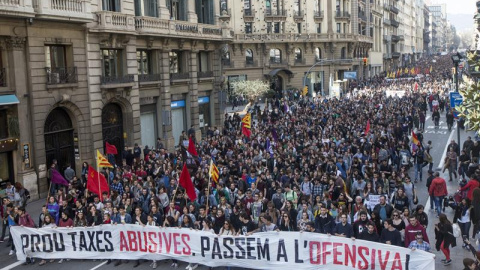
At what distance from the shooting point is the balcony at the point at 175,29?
30.1 meters

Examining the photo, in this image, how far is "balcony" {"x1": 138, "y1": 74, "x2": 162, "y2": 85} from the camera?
3089 centimetres

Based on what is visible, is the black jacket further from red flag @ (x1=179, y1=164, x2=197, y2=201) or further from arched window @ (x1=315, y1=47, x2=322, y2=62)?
arched window @ (x1=315, y1=47, x2=322, y2=62)

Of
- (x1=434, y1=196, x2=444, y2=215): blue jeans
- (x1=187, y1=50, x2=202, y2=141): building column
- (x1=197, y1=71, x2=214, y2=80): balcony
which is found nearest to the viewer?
(x1=434, y1=196, x2=444, y2=215): blue jeans

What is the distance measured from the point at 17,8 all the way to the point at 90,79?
18.3ft

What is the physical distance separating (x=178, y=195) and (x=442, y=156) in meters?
16.5

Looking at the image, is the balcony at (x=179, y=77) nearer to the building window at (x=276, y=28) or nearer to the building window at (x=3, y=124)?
the building window at (x=3, y=124)

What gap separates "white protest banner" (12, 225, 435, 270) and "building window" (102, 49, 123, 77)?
1459cm

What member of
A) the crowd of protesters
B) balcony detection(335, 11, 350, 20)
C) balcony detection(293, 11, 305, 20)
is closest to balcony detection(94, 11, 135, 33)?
the crowd of protesters

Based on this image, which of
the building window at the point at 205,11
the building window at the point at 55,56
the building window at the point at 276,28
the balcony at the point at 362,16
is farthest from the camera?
the balcony at the point at 362,16

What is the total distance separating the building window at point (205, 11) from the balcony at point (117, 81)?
34.0ft

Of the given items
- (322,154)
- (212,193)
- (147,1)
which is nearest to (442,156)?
(322,154)

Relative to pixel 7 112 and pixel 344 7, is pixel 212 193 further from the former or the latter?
pixel 344 7

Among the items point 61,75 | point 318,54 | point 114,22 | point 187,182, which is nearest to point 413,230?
point 187,182

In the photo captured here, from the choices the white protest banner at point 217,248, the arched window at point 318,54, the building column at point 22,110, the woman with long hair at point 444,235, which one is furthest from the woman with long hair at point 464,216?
the arched window at point 318,54
